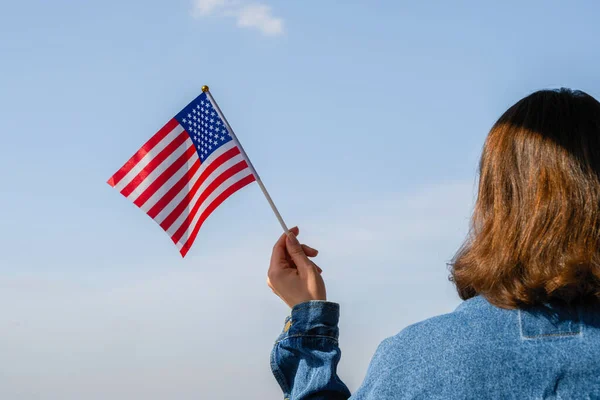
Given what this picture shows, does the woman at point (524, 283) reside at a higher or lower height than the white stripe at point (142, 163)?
lower

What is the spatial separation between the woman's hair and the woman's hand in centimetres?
80

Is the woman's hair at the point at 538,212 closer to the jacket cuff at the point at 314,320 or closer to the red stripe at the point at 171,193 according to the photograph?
the jacket cuff at the point at 314,320

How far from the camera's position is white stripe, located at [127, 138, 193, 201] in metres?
4.55

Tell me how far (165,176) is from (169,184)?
1.9 inches

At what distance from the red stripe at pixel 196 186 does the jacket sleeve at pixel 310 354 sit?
6.34ft

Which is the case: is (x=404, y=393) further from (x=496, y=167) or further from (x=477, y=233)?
(x=496, y=167)

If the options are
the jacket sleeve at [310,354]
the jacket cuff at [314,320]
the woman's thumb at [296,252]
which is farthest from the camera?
the woman's thumb at [296,252]

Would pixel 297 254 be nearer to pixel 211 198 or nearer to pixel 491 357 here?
pixel 491 357

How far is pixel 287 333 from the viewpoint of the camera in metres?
2.69

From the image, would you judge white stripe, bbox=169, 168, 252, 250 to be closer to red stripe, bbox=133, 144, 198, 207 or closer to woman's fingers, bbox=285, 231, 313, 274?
red stripe, bbox=133, 144, 198, 207

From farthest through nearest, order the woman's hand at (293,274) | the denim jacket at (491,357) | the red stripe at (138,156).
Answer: the red stripe at (138,156)
the woman's hand at (293,274)
the denim jacket at (491,357)

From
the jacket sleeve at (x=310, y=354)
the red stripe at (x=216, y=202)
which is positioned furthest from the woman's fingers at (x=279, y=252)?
the red stripe at (x=216, y=202)

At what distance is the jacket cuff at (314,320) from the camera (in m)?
2.68

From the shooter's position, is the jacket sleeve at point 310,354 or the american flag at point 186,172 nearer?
the jacket sleeve at point 310,354
